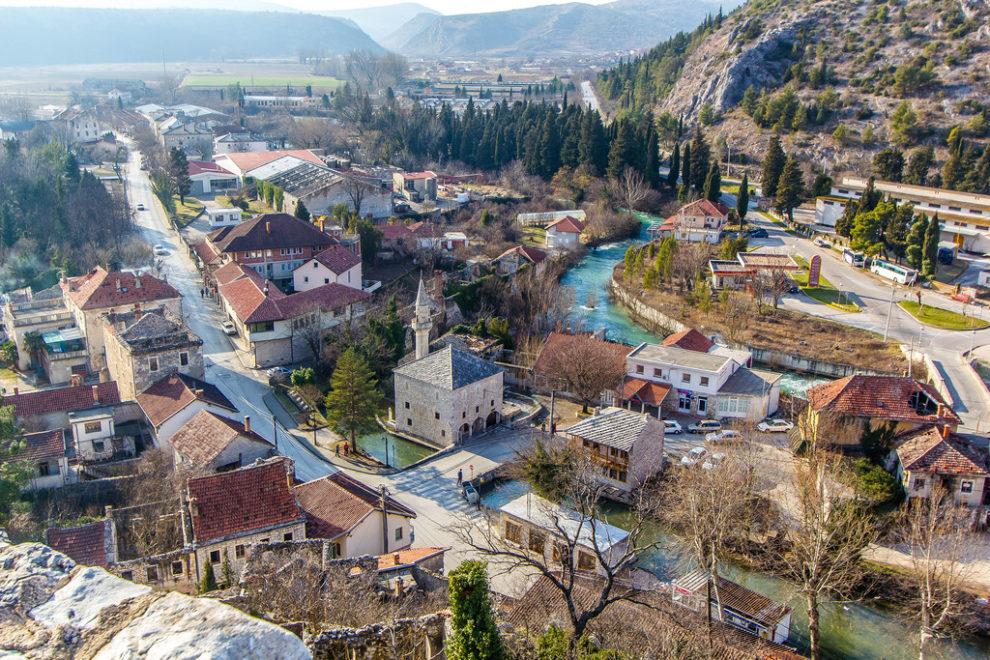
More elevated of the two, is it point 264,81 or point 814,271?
point 264,81

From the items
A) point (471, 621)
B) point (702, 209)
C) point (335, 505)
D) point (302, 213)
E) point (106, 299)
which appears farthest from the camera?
point (702, 209)

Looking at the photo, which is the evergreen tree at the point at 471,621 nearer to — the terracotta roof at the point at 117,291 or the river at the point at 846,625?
the river at the point at 846,625

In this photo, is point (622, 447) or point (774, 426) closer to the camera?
point (622, 447)

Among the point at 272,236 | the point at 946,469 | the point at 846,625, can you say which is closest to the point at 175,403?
the point at 272,236

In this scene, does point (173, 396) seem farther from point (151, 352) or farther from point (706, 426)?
point (706, 426)

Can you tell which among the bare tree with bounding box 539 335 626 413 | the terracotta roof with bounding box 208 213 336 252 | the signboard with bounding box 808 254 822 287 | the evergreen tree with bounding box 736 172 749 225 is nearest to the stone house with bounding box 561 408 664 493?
the bare tree with bounding box 539 335 626 413

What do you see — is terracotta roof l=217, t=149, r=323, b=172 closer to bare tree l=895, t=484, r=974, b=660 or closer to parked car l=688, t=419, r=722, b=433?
parked car l=688, t=419, r=722, b=433
